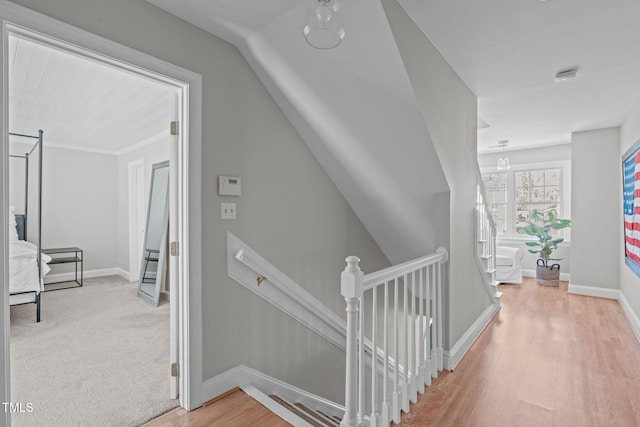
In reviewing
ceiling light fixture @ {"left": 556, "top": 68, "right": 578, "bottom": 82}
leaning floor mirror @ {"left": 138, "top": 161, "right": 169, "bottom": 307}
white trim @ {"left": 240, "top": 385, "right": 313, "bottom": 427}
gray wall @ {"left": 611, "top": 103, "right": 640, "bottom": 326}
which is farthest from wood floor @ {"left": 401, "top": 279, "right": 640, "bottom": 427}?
leaning floor mirror @ {"left": 138, "top": 161, "right": 169, "bottom": 307}

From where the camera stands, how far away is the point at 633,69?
2.57 m

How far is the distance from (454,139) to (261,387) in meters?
2.38

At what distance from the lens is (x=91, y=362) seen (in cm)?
248

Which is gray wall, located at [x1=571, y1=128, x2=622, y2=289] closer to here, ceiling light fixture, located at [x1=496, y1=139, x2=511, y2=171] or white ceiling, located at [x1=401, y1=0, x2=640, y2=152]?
white ceiling, located at [x1=401, y1=0, x2=640, y2=152]

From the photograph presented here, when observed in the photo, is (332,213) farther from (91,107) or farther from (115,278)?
(115,278)

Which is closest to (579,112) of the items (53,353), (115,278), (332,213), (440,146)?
(440,146)

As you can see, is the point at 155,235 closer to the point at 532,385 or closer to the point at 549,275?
the point at 532,385

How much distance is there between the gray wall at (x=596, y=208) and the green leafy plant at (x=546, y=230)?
55 centimetres

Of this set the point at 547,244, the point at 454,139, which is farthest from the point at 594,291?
the point at 454,139

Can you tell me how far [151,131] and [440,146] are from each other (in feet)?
12.7

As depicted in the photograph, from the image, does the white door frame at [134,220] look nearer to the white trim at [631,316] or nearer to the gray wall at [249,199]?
the gray wall at [249,199]

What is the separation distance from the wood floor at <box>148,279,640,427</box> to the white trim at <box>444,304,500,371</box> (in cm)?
5

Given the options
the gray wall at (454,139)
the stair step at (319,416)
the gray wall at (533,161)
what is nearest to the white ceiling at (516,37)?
the gray wall at (454,139)

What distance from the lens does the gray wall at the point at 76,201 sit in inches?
191
